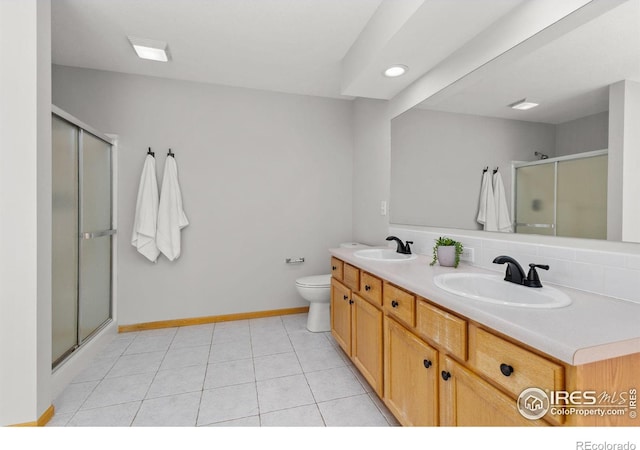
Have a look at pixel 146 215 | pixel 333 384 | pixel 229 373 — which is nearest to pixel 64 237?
pixel 146 215

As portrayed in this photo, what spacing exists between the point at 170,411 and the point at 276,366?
2.37 ft

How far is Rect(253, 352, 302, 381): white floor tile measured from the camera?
2070 millimetres

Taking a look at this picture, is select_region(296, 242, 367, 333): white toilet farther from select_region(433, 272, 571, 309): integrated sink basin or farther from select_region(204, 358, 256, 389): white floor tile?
select_region(433, 272, 571, 309): integrated sink basin

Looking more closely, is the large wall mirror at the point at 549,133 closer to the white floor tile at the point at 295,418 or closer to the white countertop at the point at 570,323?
the white countertop at the point at 570,323

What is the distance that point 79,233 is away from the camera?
7.20ft

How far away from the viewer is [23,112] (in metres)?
1.51

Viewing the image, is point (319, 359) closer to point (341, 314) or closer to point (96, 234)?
point (341, 314)

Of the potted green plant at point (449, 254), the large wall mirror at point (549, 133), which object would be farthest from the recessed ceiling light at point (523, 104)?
the potted green plant at point (449, 254)

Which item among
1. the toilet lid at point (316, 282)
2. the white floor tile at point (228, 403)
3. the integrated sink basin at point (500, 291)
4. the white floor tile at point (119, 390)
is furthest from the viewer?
the toilet lid at point (316, 282)

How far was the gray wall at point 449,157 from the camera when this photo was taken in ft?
5.05

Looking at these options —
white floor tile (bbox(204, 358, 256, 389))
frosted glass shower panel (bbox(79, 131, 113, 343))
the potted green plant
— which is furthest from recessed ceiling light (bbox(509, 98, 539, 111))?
frosted glass shower panel (bbox(79, 131, 113, 343))

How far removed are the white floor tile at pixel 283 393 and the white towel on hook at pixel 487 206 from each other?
142cm
